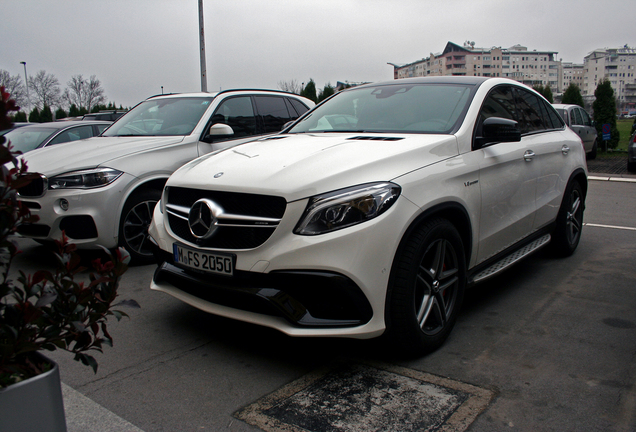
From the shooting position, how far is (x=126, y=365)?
3.15m

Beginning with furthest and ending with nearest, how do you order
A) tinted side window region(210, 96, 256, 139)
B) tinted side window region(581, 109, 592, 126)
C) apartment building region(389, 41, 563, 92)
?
apartment building region(389, 41, 563, 92) < tinted side window region(581, 109, 592, 126) < tinted side window region(210, 96, 256, 139)

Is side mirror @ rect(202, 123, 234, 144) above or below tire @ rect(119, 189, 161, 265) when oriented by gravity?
above

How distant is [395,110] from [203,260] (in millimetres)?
1942

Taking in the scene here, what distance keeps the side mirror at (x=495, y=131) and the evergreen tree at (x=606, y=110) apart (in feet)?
61.5

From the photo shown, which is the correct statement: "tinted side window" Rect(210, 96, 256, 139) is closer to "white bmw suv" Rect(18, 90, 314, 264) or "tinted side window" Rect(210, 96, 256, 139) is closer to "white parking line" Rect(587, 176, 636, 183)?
"white bmw suv" Rect(18, 90, 314, 264)

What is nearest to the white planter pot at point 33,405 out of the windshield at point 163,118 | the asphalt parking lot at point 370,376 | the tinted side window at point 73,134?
the asphalt parking lot at point 370,376

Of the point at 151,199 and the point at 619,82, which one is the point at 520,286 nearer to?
the point at 151,199

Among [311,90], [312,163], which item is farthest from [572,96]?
[312,163]

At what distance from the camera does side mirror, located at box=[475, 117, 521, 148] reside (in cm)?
368

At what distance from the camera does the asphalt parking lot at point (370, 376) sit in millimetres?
2521

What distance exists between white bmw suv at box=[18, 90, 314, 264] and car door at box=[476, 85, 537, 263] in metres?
2.74

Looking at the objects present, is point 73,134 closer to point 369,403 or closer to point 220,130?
point 220,130

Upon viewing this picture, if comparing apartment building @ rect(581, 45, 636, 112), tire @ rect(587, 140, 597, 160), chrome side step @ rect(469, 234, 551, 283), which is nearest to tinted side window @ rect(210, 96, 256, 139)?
chrome side step @ rect(469, 234, 551, 283)

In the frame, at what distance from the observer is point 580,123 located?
15961mm
